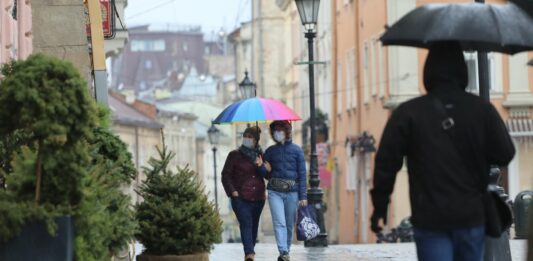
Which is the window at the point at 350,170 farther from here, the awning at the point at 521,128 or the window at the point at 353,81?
Answer: the awning at the point at 521,128

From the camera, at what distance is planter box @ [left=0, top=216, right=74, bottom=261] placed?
11.5m

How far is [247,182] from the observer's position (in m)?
19.0

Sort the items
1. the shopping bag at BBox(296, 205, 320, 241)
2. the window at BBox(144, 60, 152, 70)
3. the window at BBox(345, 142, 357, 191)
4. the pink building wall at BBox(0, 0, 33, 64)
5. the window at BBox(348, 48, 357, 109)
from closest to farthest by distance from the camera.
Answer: the pink building wall at BBox(0, 0, 33, 64)
the shopping bag at BBox(296, 205, 320, 241)
the window at BBox(345, 142, 357, 191)
the window at BBox(348, 48, 357, 109)
the window at BBox(144, 60, 152, 70)

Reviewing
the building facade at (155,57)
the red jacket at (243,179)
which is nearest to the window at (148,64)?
the building facade at (155,57)

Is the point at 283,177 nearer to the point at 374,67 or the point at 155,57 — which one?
the point at 374,67

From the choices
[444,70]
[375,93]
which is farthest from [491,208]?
[375,93]

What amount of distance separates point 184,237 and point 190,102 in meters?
128

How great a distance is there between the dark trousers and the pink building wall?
10.7 ft

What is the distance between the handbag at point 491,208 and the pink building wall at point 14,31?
11.1m

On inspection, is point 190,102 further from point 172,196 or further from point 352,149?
point 172,196

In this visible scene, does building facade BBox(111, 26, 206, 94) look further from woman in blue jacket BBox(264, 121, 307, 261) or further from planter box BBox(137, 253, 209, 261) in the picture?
planter box BBox(137, 253, 209, 261)

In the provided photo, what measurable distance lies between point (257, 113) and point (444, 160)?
11.5m

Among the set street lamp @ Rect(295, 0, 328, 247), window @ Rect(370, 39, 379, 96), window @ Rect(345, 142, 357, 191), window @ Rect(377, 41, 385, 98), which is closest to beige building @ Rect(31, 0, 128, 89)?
street lamp @ Rect(295, 0, 328, 247)

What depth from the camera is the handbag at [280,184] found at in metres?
19.2
